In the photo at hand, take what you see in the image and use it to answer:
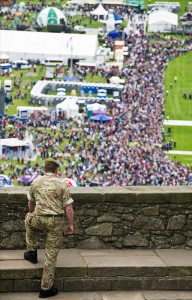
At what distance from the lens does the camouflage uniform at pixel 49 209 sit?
49.6ft

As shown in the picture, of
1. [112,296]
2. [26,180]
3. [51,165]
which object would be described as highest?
[51,165]

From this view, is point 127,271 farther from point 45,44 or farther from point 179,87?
point 45,44

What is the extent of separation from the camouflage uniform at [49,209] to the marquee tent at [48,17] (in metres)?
99.2

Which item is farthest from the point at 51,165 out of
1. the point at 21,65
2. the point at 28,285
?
the point at 21,65

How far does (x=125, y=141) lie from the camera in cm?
7338

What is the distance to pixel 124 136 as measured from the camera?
75250 millimetres

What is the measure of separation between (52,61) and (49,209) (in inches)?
3371

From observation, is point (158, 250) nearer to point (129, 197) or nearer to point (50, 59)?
point (129, 197)

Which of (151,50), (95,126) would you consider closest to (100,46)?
(151,50)

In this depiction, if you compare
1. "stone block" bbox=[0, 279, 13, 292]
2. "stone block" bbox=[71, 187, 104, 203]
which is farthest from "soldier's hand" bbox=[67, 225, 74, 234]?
"stone block" bbox=[71, 187, 104, 203]

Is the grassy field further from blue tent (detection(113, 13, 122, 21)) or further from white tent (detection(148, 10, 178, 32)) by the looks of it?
blue tent (detection(113, 13, 122, 21))

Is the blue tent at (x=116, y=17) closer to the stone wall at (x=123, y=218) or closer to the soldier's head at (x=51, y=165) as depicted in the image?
the stone wall at (x=123, y=218)

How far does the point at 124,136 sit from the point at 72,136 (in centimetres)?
363

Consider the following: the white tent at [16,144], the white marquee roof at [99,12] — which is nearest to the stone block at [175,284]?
the white tent at [16,144]
